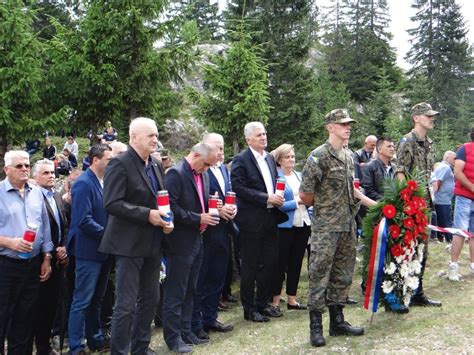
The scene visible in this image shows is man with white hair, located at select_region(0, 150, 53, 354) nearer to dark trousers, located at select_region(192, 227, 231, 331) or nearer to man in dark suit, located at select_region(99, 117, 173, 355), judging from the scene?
man in dark suit, located at select_region(99, 117, 173, 355)

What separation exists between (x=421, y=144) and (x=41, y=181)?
491 centimetres

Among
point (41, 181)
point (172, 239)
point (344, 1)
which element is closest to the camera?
point (172, 239)

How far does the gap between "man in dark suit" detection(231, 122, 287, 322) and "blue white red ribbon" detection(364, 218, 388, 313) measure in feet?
4.24

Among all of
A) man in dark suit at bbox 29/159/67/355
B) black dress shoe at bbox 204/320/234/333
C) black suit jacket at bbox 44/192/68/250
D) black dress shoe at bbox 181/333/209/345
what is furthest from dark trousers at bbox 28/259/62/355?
black dress shoe at bbox 204/320/234/333

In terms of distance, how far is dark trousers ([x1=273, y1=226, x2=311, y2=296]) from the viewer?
6.82 meters

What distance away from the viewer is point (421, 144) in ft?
21.0

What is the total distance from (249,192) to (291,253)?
4.40 ft

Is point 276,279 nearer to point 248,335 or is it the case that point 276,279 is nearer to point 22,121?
point 248,335

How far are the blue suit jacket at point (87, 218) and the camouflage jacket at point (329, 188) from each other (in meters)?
2.37

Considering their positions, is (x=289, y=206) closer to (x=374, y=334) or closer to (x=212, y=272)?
(x=212, y=272)

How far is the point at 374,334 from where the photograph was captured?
521 cm

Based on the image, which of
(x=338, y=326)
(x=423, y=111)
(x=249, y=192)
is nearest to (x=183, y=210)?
(x=249, y=192)

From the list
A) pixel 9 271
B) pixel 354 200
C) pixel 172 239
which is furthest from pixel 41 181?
pixel 354 200

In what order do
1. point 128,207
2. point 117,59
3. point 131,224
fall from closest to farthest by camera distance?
point 128,207 → point 131,224 → point 117,59
